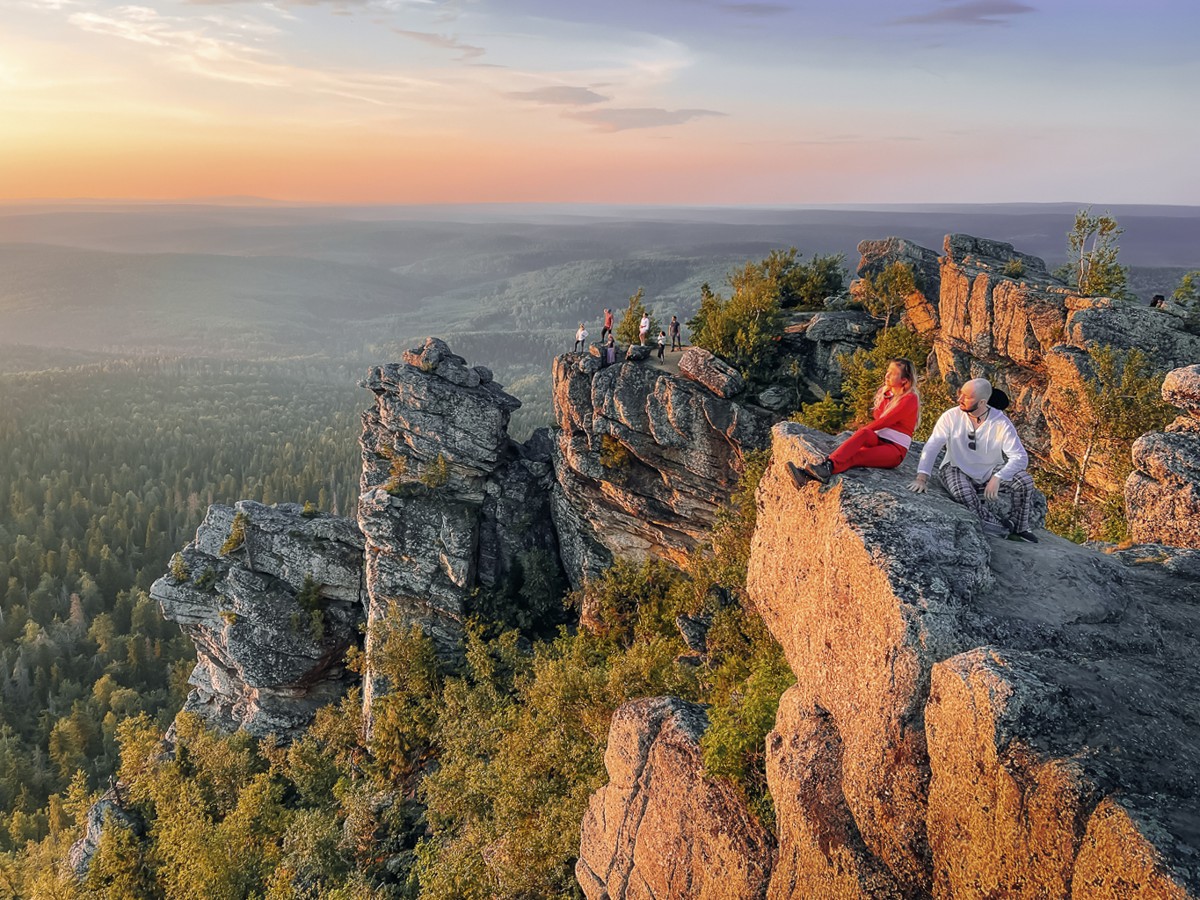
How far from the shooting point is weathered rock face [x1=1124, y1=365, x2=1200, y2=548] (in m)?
17.5

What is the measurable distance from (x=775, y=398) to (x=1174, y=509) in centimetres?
2702

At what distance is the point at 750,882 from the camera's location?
13086mm

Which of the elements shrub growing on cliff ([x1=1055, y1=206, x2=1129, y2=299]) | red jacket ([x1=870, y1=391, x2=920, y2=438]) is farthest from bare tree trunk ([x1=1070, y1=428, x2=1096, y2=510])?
→ red jacket ([x1=870, y1=391, x2=920, y2=438])

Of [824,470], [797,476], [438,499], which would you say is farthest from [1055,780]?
[438,499]

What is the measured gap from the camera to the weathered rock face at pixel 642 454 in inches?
1743

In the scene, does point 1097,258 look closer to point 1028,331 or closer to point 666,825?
point 1028,331

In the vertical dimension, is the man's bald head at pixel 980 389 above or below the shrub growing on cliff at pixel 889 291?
below

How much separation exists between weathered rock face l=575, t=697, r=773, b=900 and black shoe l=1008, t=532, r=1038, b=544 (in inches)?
305

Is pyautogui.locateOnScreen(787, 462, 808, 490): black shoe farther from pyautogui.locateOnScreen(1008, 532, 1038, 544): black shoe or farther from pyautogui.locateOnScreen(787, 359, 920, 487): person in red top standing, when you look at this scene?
pyautogui.locateOnScreen(1008, 532, 1038, 544): black shoe

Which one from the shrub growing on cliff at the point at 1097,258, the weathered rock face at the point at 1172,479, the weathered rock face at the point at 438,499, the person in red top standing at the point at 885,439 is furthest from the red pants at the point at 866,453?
the weathered rock face at the point at 438,499

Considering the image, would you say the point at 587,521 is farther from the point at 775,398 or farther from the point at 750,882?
the point at 750,882

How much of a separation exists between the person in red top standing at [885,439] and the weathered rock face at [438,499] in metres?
44.2

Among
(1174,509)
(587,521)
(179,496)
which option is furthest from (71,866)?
(179,496)

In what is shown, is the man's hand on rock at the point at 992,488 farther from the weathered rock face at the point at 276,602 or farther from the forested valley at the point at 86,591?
the forested valley at the point at 86,591
